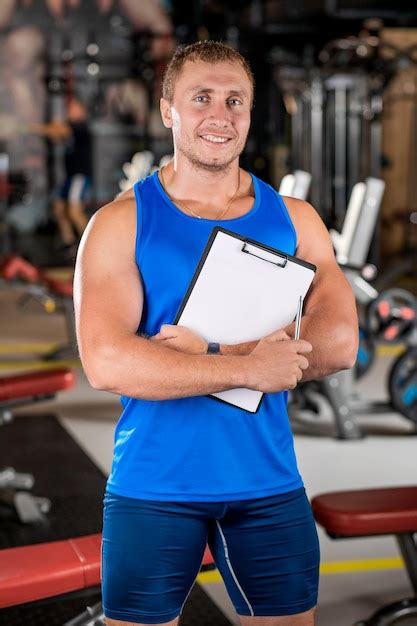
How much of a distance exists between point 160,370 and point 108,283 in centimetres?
17

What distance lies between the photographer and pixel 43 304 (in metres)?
10.2

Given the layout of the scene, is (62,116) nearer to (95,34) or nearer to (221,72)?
(95,34)

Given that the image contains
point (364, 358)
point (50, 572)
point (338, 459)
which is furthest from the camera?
point (364, 358)

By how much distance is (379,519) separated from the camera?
8.57 ft

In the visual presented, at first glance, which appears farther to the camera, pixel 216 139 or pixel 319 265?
pixel 319 265

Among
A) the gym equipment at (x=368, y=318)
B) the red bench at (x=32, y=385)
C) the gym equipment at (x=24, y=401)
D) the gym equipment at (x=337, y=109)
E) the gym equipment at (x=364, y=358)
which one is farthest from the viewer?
the gym equipment at (x=337, y=109)

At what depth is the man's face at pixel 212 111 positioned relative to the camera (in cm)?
165

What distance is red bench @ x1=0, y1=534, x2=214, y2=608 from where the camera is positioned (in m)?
2.28

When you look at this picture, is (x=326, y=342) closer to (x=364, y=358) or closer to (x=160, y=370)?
(x=160, y=370)

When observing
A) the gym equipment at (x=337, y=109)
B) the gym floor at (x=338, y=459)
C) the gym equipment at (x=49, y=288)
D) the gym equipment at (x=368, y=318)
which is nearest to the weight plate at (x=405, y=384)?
the gym equipment at (x=368, y=318)

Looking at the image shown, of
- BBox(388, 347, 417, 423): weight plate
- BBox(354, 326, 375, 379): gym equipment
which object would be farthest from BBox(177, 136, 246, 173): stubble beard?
BBox(354, 326, 375, 379): gym equipment

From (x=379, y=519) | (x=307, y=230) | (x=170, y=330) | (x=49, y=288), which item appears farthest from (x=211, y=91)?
(x=49, y=288)

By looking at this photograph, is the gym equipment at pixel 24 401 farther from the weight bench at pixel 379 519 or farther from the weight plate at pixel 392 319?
the weight plate at pixel 392 319

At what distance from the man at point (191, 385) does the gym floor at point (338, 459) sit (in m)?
1.47
